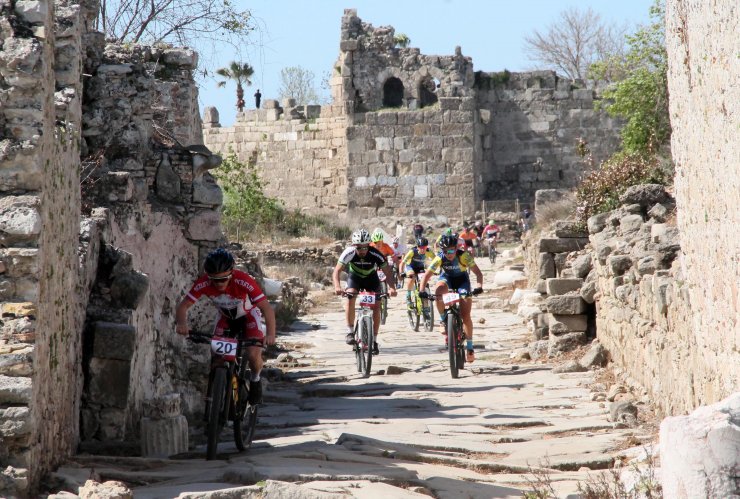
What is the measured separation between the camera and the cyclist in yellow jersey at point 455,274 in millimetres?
13547

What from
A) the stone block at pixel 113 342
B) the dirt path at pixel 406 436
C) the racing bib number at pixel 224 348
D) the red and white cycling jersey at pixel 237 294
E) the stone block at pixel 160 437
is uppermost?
the red and white cycling jersey at pixel 237 294

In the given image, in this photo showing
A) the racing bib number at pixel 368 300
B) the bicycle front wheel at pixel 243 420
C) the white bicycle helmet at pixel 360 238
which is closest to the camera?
the bicycle front wheel at pixel 243 420

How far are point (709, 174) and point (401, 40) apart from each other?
31.9 m

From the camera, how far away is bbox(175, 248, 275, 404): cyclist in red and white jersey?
8625 millimetres

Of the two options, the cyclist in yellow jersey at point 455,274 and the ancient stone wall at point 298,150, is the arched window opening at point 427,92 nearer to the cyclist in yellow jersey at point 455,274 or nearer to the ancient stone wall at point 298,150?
the ancient stone wall at point 298,150

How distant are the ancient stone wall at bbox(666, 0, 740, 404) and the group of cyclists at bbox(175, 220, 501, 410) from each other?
120 inches

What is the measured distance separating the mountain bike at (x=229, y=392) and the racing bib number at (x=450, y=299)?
4.77m

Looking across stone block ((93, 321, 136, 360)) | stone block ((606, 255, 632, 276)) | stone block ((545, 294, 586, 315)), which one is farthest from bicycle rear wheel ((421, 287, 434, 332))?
stone block ((93, 321, 136, 360))

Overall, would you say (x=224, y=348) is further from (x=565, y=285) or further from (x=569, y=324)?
(x=565, y=285)

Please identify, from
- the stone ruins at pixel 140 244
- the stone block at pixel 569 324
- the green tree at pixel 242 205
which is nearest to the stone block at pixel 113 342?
the stone ruins at pixel 140 244

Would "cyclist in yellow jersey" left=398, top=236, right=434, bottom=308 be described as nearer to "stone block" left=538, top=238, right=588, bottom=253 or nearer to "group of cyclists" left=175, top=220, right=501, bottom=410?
"group of cyclists" left=175, top=220, right=501, bottom=410

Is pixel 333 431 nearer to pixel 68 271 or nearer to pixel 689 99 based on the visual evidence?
pixel 68 271

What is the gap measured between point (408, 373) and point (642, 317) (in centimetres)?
403

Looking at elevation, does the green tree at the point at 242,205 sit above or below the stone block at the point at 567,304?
above
